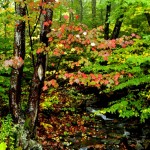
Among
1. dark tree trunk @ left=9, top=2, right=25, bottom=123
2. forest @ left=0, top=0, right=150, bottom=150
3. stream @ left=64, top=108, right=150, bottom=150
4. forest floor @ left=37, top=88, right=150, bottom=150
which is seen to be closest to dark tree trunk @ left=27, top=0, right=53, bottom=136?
forest @ left=0, top=0, right=150, bottom=150

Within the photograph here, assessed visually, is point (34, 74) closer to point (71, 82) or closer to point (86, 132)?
point (71, 82)

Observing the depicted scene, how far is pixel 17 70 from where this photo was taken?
7469 mm

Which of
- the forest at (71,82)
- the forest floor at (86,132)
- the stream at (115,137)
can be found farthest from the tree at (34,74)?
the stream at (115,137)

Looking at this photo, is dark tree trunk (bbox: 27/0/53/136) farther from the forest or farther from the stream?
the stream

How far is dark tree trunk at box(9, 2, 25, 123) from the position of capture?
7328 millimetres

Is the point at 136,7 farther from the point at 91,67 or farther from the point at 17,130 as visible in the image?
the point at 17,130

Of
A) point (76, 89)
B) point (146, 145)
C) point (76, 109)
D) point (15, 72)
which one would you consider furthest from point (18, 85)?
point (76, 89)

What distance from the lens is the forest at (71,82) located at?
647cm

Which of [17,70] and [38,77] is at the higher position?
[17,70]

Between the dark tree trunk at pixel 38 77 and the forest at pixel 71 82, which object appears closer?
the forest at pixel 71 82

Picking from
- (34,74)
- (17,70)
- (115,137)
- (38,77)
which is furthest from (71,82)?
(115,137)

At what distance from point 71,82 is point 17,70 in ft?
6.24

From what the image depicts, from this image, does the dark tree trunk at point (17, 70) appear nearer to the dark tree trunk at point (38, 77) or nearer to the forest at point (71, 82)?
the forest at point (71, 82)

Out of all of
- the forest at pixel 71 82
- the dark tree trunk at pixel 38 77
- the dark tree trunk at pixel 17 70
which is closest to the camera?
the forest at pixel 71 82
